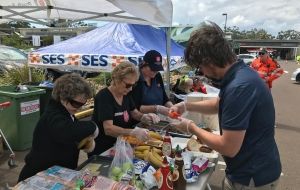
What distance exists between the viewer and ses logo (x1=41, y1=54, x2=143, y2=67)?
22.2ft

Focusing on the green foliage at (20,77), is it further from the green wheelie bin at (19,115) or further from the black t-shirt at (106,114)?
the black t-shirt at (106,114)

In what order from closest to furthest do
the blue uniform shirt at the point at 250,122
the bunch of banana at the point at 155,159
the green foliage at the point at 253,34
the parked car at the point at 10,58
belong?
the blue uniform shirt at the point at 250,122 → the bunch of banana at the point at 155,159 → the parked car at the point at 10,58 → the green foliage at the point at 253,34

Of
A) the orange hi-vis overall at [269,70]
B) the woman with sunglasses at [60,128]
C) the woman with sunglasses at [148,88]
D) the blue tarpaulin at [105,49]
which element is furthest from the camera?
the orange hi-vis overall at [269,70]

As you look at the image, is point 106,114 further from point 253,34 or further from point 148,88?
point 253,34

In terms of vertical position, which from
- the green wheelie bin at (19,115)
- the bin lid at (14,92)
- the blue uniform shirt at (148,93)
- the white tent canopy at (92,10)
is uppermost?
the white tent canopy at (92,10)

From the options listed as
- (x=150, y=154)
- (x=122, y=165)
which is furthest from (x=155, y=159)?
(x=122, y=165)

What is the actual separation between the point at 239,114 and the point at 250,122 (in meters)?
0.13

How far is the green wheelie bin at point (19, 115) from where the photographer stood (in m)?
5.61

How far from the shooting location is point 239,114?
1780 millimetres

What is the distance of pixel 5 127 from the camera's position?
5812 millimetres

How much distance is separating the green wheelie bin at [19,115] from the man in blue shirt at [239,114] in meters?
4.40

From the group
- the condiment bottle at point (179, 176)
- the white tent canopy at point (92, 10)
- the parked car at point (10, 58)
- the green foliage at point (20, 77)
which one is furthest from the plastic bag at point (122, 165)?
the parked car at point (10, 58)

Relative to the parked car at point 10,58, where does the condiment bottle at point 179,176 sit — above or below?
below

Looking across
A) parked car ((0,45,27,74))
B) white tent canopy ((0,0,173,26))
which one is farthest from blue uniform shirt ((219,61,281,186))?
parked car ((0,45,27,74))
